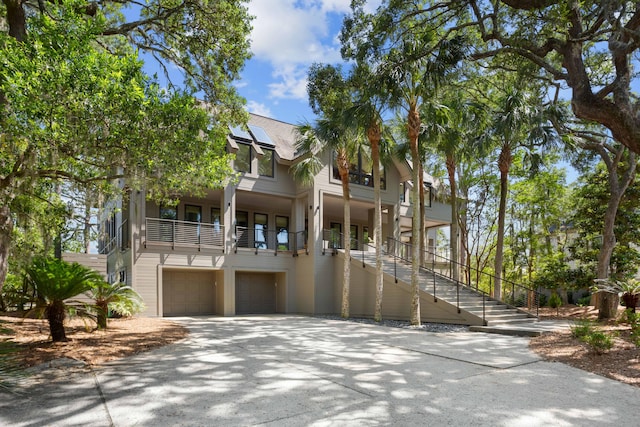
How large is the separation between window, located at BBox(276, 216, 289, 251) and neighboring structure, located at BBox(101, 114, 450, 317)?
0.05 m

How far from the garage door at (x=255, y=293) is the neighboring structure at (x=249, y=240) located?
46 millimetres

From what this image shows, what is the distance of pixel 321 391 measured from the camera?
512 cm

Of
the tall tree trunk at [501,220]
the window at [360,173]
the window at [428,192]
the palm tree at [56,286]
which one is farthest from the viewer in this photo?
the window at [428,192]

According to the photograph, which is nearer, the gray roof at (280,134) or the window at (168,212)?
the window at (168,212)

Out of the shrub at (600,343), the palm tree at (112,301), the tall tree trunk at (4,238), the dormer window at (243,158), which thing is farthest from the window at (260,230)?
the shrub at (600,343)

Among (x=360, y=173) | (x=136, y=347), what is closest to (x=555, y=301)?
(x=360, y=173)

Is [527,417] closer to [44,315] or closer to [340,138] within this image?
[44,315]

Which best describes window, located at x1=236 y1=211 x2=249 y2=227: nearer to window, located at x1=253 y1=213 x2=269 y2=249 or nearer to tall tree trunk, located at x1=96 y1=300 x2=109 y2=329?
window, located at x1=253 y1=213 x2=269 y2=249

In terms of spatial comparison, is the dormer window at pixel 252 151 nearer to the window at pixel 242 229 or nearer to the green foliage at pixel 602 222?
the window at pixel 242 229

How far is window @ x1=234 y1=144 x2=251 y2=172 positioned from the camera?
17886 millimetres

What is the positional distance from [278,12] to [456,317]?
33.9ft

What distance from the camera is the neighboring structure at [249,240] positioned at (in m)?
16.4

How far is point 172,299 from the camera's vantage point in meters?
18.0

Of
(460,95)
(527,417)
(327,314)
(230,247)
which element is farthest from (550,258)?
(527,417)
